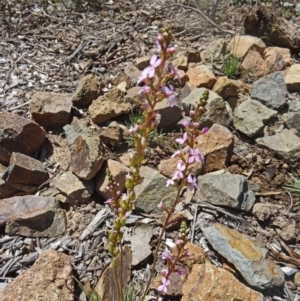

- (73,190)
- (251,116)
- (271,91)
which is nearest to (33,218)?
(73,190)

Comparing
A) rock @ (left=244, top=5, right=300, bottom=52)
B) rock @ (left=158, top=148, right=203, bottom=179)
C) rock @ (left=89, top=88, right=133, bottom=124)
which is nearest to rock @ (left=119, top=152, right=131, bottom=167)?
rock @ (left=158, top=148, right=203, bottom=179)

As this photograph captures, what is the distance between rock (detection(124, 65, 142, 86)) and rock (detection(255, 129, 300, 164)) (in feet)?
4.55

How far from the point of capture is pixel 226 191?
11.0ft

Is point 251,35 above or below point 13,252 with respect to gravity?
above

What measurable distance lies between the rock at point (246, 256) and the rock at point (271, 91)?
179 cm

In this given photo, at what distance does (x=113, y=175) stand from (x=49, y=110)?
104cm

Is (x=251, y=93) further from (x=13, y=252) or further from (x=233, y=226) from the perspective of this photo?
(x=13, y=252)

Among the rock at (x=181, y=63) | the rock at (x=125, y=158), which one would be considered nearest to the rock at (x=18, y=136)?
the rock at (x=125, y=158)

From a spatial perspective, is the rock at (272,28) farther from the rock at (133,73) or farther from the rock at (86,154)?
the rock at (86,154)

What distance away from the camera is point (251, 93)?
15.1 feet

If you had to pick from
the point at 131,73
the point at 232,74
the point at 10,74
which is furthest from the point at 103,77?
→ the point at 232,74

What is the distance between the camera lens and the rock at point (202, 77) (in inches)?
180

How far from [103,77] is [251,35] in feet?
7.07

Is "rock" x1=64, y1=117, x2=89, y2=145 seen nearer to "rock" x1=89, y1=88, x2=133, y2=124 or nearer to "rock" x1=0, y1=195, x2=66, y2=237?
"rock" x1=89, y1=88, x2=133, y2=124
